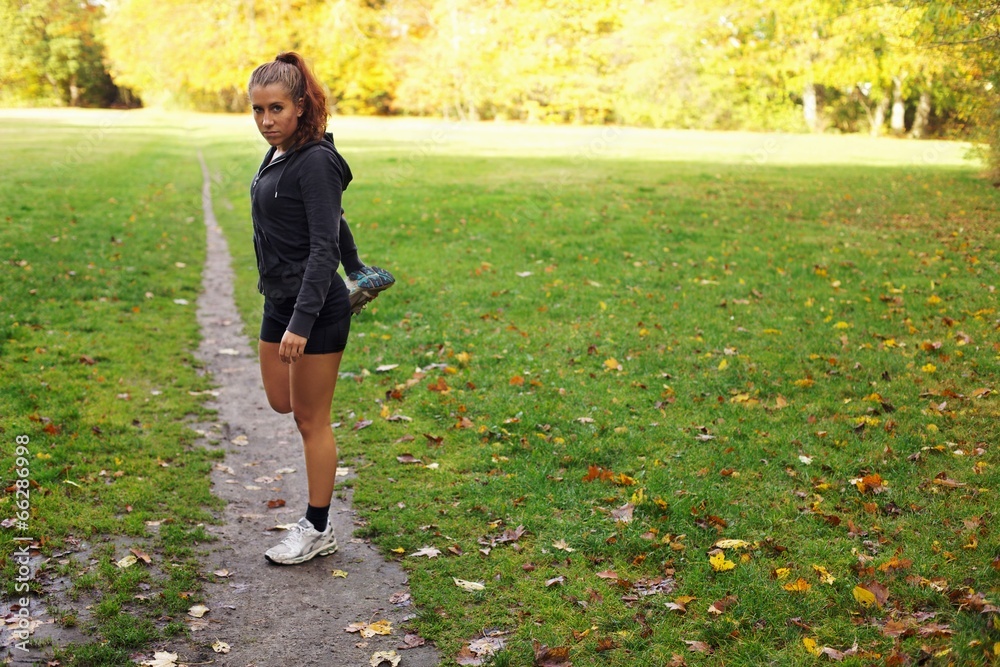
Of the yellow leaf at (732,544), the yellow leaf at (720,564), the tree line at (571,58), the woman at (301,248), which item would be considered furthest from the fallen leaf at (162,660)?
the tree line at (571,58)

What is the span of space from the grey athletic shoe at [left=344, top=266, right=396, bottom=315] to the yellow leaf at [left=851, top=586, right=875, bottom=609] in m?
2.69

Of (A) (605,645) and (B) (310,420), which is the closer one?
(A) (605,645)

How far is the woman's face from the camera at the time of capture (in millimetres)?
3553

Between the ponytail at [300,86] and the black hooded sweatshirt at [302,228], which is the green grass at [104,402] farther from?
the ponytail at [300,86]

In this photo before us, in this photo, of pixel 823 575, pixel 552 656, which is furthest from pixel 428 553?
pixel 823 575

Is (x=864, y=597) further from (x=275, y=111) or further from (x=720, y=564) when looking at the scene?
(x=275, y=111)

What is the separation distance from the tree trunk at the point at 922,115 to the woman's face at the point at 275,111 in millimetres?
42708

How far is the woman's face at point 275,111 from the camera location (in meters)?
3.55

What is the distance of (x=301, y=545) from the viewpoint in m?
4.36

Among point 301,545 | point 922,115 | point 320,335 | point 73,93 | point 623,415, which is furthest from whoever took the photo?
point 73,93

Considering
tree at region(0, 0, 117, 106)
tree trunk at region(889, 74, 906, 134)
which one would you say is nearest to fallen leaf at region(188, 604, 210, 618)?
tree trunk at region(889, 74, 906, 134)

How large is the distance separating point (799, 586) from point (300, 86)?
333 cm

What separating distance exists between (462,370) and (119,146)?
25.3m

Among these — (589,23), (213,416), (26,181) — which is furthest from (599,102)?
(213,416)
